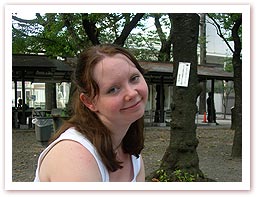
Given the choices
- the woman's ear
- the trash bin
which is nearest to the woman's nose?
the woman's ear

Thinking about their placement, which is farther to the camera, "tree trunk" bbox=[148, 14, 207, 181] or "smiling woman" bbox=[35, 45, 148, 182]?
"tree trunk" bbox=[148, 14, 207, 181]

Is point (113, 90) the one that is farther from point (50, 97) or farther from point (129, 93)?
point (50, 97)

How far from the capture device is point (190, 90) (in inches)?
148

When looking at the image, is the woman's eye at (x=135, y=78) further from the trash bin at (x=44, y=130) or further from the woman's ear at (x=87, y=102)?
the trash bin at (x=44, y=130)

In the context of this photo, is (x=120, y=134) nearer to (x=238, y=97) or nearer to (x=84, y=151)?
(x=84, y=151)

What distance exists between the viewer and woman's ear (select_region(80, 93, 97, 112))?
1.10 meters

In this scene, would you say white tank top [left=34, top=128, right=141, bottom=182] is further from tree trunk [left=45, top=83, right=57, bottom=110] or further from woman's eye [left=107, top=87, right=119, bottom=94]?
tree trunk [left=45, top=83, right=57, bottom=110]

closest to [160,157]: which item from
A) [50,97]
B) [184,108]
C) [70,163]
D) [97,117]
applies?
[184,108]

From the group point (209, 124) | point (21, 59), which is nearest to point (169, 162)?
point (21, 59)

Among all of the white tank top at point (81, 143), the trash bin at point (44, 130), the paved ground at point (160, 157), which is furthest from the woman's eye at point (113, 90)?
the trash bin at point (44, 130)

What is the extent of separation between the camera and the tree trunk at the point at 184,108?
374 centimetres

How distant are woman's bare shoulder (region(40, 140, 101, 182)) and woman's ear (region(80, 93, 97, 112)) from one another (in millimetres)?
136

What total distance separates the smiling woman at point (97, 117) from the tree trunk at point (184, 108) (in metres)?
2.66
